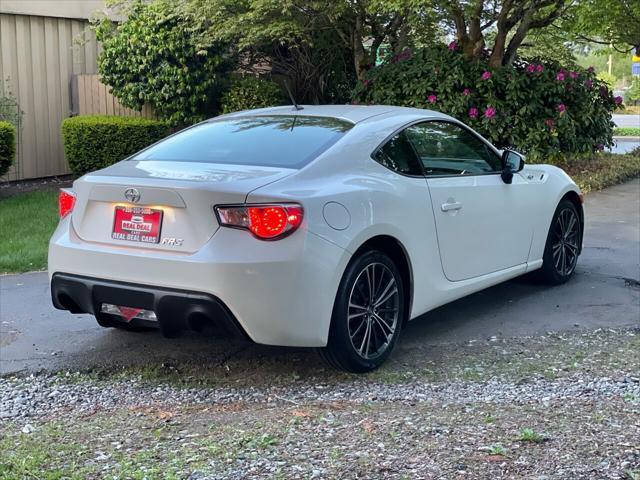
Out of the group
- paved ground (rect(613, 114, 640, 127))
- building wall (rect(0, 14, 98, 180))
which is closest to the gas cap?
building wall (rect(0, 14, 98, 180))

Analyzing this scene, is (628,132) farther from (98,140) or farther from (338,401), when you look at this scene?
(338,401)

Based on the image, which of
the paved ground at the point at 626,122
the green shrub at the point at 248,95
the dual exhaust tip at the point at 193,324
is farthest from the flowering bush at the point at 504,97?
the paved ground at the point at 626,122

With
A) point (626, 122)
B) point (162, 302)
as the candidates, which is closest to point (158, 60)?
point (162, 302)

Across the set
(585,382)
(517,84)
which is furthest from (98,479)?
(517,84)

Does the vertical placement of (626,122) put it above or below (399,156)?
below

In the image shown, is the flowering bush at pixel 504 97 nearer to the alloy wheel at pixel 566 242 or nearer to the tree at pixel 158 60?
the tree at pixel 158 60

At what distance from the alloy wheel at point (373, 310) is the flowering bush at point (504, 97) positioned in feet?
25.3

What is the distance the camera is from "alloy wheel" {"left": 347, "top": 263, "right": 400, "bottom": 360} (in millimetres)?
4703

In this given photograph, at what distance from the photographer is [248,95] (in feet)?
44.8

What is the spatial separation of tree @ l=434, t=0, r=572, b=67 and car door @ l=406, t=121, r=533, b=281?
631cm

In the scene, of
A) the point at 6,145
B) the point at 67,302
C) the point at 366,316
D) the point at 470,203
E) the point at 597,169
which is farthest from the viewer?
the point at 597,169

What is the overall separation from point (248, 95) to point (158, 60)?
159 centimetres

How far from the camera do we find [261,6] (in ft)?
38.4

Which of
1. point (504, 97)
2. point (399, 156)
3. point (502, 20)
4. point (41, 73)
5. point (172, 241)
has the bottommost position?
point (172, 241)
